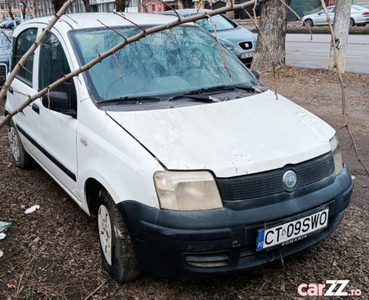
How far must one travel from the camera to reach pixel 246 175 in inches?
96.0

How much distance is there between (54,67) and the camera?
3.68 meters

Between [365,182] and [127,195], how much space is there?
3.01m

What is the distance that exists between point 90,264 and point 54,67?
1725 millimetres

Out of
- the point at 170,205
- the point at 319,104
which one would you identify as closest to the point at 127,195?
the point at 170,205

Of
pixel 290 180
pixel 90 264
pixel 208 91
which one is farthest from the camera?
pixel 208 91

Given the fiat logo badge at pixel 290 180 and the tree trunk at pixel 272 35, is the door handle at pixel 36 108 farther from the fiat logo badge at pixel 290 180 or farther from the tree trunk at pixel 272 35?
the tree trunk at pixel 272 35

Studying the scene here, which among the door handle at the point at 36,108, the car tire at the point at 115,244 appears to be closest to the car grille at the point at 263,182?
the car tire at the point at 115,244

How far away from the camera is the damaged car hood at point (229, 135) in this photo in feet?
8.05

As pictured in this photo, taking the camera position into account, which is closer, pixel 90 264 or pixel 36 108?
pixel 90 264

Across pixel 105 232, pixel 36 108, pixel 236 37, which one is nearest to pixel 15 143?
pixel 36 108

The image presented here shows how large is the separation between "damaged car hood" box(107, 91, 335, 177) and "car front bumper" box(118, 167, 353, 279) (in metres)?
0.25

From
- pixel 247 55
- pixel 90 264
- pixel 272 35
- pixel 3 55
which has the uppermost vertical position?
pixel 272 35

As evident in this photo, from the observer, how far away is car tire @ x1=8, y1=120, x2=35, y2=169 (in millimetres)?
4926

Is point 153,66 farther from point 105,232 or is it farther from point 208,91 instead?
point 105,232
